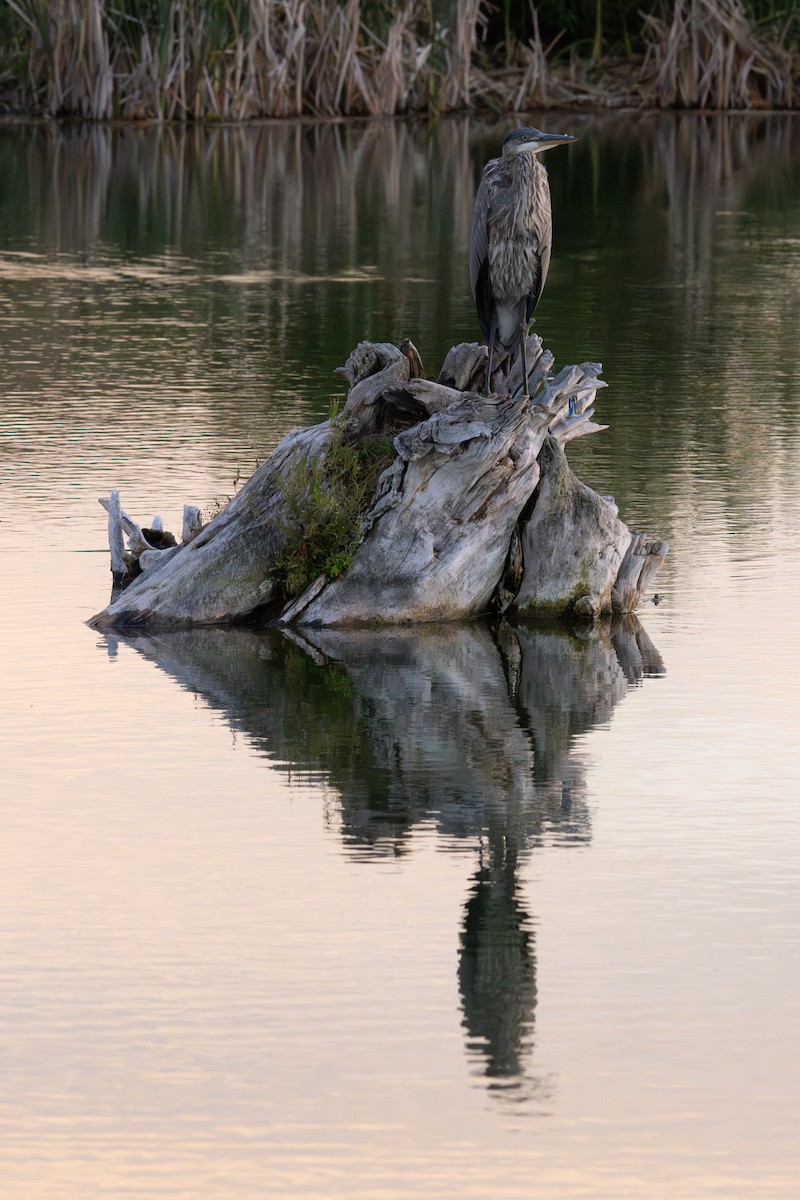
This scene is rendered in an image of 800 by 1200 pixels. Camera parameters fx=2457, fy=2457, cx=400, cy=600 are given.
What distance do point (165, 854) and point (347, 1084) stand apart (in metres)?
1.68

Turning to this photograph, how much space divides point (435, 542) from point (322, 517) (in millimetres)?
459

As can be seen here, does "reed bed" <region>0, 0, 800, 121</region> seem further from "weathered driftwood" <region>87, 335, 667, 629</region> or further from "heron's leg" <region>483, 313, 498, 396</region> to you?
"weathered driftwood" <region>87, 335, 667, 629</region>

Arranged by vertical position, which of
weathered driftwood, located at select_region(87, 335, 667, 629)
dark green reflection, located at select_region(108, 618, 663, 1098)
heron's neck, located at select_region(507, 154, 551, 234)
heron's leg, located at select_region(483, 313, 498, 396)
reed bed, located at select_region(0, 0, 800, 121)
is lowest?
dark green reflection, located at select_region(108, 618, 663, 1098)

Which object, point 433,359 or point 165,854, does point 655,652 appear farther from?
point 433,359

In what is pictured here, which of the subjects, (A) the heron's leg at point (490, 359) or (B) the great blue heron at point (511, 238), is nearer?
(B) the great blue heron at point (511, 238)

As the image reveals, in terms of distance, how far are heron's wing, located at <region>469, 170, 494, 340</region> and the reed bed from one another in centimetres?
2402

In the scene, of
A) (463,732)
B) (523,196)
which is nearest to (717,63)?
(523,196)

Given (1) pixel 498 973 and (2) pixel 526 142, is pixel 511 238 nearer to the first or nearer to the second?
(2) pixel 526 142

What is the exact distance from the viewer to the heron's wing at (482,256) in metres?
10.3

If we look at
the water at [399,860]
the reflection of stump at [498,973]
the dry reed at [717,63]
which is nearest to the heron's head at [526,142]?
the water at [399,860]

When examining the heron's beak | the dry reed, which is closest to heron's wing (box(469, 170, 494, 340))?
the heron's beak

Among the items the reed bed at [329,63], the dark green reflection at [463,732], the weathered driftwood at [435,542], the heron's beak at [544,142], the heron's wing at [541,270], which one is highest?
the reed bed at [329,63]

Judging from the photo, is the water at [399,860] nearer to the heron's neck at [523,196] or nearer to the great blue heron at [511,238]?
the great blue heron at [511,238]

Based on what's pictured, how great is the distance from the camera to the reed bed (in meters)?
34.8
